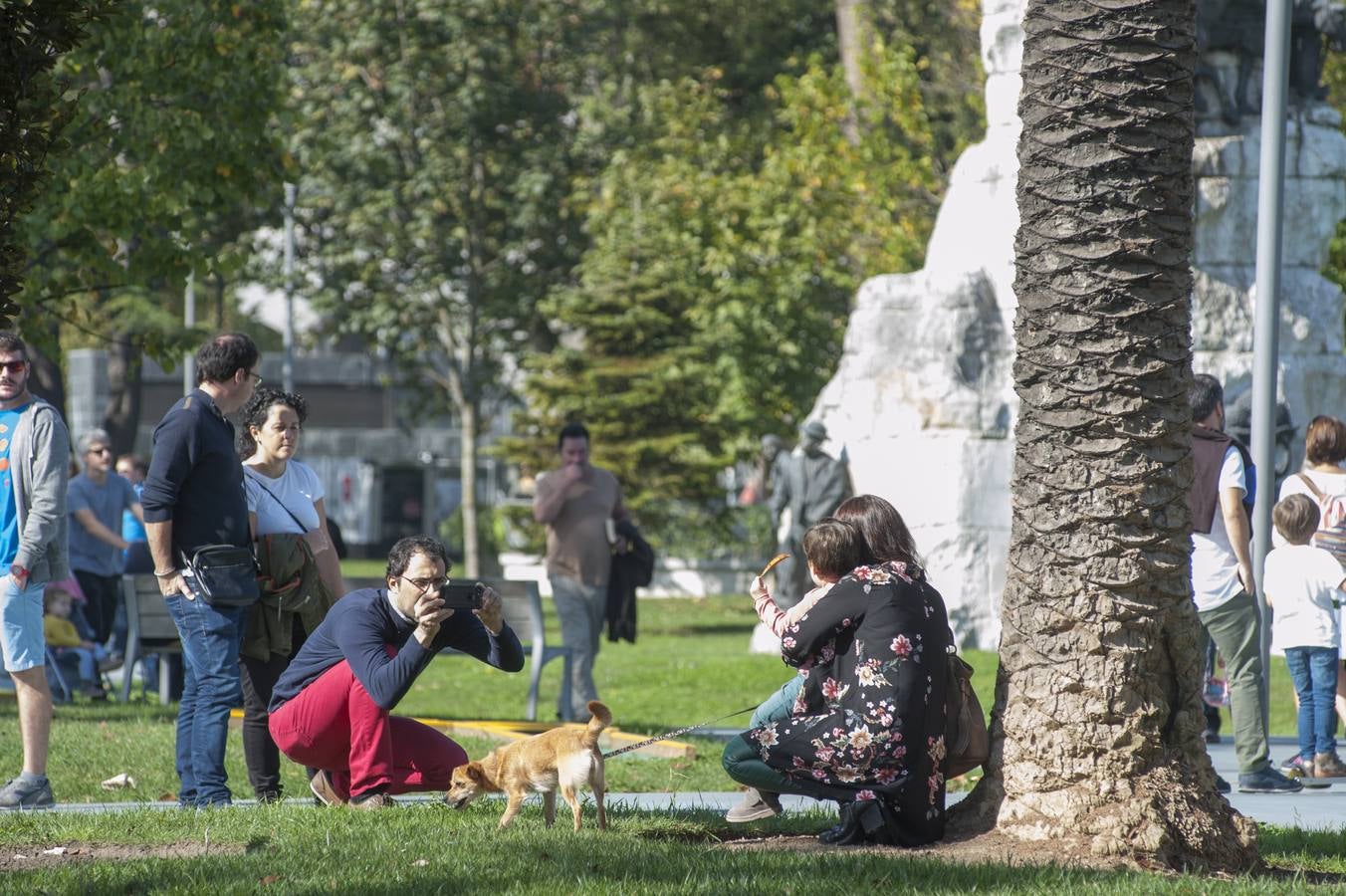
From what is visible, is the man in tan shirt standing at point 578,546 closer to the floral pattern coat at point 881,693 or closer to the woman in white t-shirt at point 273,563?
the woman in white t-shirt at point 273,563

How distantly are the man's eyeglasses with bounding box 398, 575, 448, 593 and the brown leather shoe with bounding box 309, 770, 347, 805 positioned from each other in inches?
42.4

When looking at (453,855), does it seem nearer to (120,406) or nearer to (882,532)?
(882,532)

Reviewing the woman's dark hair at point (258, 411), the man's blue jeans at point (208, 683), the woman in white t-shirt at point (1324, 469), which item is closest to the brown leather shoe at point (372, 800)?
the man's blue jeans at point (208, 683)

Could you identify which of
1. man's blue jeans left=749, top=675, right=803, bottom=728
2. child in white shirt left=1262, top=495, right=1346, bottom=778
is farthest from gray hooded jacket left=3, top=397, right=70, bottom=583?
child in white shirt left=1262, top=495, right=1346, bottom=778

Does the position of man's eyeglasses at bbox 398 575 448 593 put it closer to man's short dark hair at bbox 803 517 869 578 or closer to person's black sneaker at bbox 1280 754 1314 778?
man's short dark hair at bbox 803 517 869 578

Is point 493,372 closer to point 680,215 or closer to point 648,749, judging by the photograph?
point 680,215

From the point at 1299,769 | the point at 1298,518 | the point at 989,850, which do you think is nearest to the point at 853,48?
the point at 1298,518

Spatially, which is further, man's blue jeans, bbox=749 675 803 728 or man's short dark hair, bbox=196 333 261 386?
man's short dark hair, bbox=196 333 261 386

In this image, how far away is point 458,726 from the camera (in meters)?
10.7

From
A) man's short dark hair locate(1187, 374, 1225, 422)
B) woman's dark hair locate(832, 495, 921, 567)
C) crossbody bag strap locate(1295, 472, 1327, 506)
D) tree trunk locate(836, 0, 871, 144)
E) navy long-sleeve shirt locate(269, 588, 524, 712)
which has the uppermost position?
tree trunk locate(836, 0, 871, 144)

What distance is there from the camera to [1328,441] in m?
9.55

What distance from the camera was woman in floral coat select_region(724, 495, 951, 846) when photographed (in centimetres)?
618

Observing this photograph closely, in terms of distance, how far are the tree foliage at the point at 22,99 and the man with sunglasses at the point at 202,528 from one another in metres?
1.53

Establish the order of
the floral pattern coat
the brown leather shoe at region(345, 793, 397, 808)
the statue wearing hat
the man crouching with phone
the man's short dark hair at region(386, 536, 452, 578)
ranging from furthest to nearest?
1. the statue wearing hat
2. the brown leather shoe at region(345, 793, 397, 808)
3. the man's short dark hair at region(386, 536, 452, 578)
4. the man crouching with phone
5. the floral pattern coat
